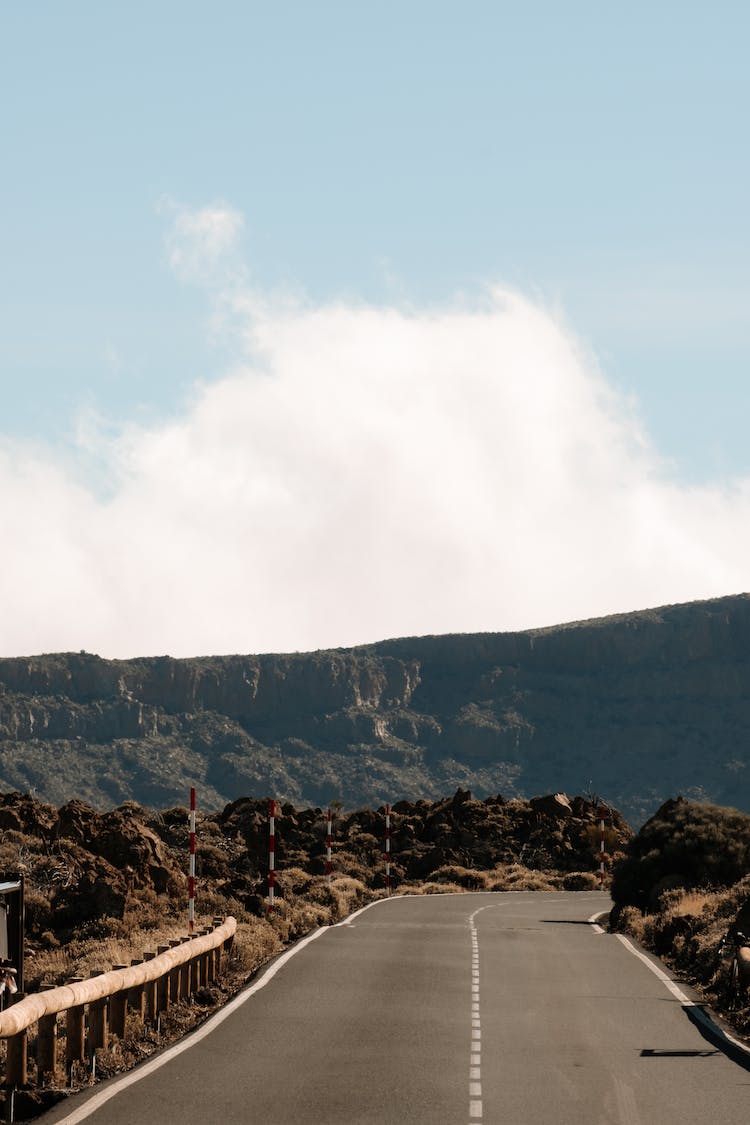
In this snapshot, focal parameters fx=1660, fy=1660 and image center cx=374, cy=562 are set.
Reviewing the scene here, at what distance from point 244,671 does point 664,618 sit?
144 feet

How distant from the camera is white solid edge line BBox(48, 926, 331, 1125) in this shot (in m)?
11.9

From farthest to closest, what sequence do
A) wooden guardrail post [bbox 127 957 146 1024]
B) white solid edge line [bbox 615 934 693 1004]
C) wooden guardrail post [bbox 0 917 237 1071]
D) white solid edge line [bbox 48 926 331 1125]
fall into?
1. white solid edge line [bbox 615 934 693 1004]
2. wooden guardrail post [bbox 127 957 146 1024]
3. wooden guardrail post [bbox 0 917 237 1071]
4. white solid edge line [bbox 48 926 331 1125]

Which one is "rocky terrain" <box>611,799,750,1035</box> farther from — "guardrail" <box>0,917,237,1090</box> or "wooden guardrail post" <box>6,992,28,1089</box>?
"wooden guardrail post" <box>6,992,28,1089</box>

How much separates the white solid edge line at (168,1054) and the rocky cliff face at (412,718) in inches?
4198

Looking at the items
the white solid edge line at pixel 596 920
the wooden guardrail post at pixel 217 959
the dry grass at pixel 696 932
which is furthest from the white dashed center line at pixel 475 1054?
the white solid edge line at pixel 596 920

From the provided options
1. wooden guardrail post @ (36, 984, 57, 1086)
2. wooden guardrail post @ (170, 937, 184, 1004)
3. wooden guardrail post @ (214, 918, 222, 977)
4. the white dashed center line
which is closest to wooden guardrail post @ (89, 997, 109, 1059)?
wooden guardrail post @ (36, 984, 57, 1086)

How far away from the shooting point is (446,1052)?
604 inches

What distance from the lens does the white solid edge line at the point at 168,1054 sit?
11.9 meters

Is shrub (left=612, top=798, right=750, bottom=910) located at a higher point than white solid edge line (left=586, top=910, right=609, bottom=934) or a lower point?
higher

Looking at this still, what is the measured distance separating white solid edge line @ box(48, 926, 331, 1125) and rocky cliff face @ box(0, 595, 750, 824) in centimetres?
10664

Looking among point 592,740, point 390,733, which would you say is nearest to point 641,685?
point 592,740

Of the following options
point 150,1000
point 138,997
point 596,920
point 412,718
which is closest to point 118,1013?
point 138,997

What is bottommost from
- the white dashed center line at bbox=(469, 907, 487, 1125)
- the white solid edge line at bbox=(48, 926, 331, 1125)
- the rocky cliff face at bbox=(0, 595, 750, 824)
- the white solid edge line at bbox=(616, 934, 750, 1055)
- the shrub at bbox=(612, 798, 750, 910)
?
the white solid edge line at bbox=(616, 934, 750, 1055)

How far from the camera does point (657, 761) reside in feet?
478
